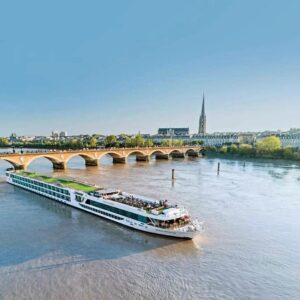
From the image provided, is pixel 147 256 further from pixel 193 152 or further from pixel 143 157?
pixel 193 152

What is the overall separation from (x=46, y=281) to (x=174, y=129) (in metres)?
176

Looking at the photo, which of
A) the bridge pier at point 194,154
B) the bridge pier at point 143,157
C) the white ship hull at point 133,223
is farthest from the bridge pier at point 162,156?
the white ship hull at point 133,223

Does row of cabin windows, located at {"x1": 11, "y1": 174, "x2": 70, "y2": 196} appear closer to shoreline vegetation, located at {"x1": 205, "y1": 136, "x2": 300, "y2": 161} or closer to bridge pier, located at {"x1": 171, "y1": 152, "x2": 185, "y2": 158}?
bridge pier, located at {"x1": 171, "y1": 152, "x2": 185, "y2": 158}

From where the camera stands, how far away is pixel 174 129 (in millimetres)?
186375

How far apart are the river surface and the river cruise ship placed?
551mm

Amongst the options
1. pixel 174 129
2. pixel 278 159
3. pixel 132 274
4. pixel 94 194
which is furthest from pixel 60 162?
pixel 174 129

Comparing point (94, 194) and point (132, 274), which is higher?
point (94, 194)

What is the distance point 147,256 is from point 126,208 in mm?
4842

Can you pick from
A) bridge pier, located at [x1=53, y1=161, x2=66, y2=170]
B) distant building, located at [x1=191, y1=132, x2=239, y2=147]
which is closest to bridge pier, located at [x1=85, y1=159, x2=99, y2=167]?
bridge pier, located at [x1=53, y1=161, x2=66, y2=170]

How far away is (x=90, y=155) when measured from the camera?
54.2 m

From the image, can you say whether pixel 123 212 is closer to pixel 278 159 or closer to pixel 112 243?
pixel 112 243

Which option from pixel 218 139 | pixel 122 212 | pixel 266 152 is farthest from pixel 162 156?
pixel 218 139

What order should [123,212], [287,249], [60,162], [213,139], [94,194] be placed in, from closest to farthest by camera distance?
[287,249] → [123,212] → [94,194] → [60,162] → [213,139]

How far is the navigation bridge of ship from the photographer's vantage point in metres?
41.5
